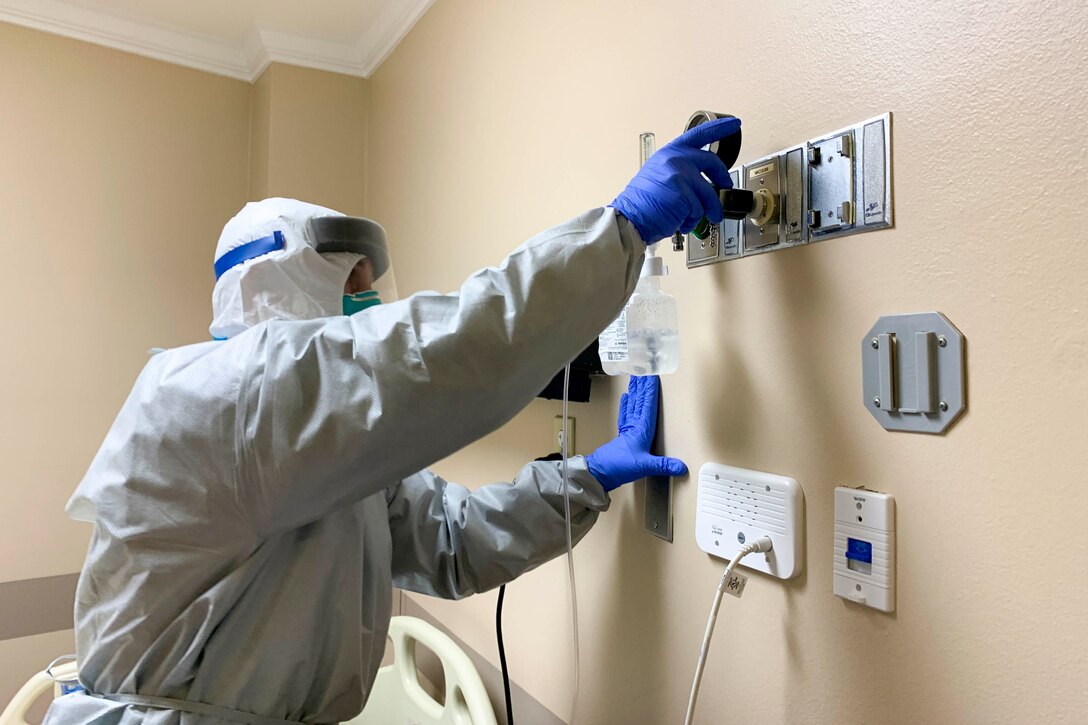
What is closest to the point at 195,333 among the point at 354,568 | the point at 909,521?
the point at 354,568

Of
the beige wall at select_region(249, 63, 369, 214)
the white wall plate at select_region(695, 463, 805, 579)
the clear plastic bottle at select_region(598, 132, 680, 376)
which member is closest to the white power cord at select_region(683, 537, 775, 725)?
the white wall plate at select_region(695, 463, 805, 579)

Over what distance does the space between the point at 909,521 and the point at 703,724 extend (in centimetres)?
44

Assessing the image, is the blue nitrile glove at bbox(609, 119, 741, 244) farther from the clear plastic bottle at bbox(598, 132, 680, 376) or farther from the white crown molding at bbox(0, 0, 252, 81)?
the white crown molding at bbox(0, 0, 252, 81)

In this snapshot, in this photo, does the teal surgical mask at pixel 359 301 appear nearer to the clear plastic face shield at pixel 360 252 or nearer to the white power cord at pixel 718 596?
the clear plastic face shield at pixel 360 252

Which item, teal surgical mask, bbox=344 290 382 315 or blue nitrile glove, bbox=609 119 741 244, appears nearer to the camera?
blue nitrile glove, bbox=609 119 741 244

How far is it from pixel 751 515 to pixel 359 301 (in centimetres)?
70

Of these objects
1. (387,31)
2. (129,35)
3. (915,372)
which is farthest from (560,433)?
(129,35)

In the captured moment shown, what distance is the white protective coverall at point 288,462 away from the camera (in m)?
0.71

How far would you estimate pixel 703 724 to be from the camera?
92cm

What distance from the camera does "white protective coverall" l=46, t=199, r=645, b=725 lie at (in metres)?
0.71

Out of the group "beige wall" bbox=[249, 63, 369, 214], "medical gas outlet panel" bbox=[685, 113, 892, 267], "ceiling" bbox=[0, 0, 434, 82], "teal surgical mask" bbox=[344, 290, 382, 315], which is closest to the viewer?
"medical gas outlet panel" bbox=[685, 113, 892, 267]

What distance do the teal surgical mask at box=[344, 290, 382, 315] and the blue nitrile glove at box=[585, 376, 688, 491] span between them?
45 cm

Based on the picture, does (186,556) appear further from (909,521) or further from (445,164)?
(445,164)

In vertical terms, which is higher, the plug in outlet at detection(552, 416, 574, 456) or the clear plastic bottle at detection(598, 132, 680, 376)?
the clear plastic bottle at detection(598, 132, 680, 376)
